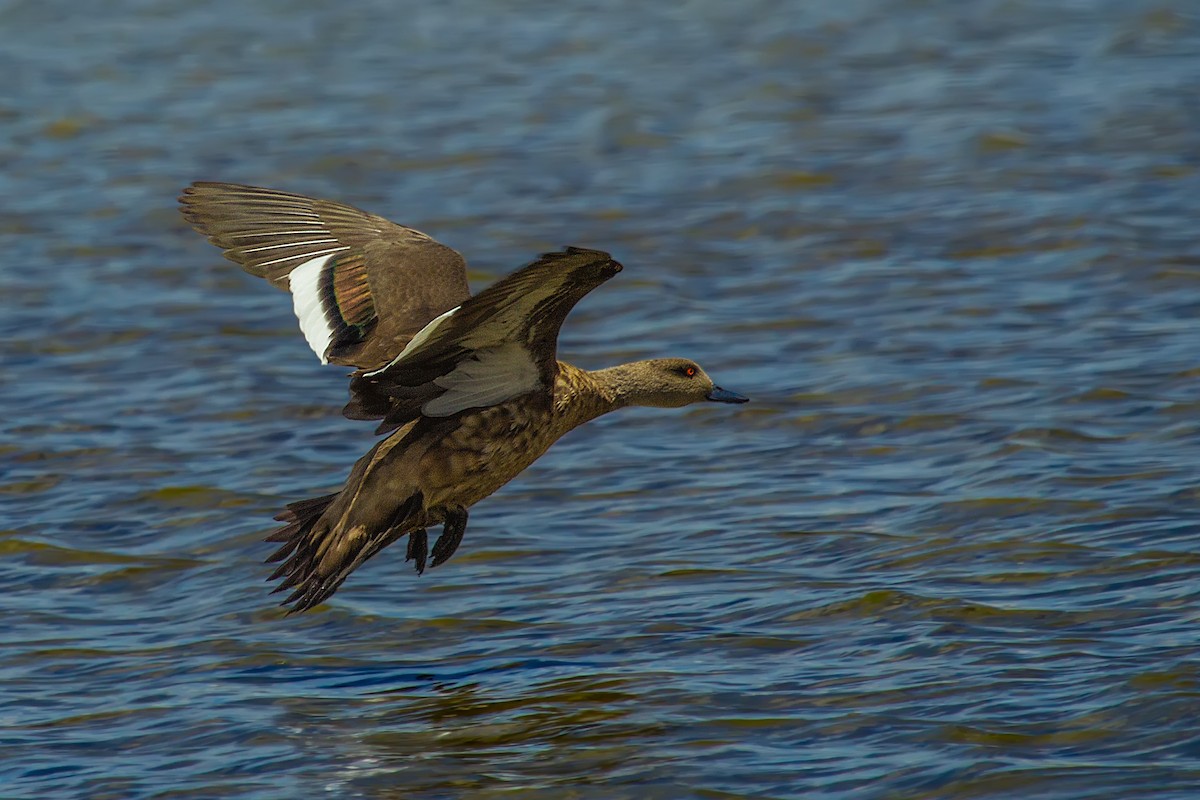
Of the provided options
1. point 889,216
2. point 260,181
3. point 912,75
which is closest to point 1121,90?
point 912,75

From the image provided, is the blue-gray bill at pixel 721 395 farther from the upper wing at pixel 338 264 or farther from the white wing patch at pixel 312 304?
the white wing patch at pixel 312 304

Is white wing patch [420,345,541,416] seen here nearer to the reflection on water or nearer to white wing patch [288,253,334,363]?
white wing patch [288,253,334,363]

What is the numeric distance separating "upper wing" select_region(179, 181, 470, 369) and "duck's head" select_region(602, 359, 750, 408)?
769mm

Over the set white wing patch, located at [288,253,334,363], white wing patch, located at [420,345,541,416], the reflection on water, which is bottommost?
the reflection on water

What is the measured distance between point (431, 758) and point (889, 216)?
22.4ft

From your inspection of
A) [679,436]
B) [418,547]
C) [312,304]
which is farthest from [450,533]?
[679,436]

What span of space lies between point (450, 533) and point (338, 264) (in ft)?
3.66

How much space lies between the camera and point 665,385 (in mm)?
7746

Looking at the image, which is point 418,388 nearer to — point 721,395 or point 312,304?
point 312,304

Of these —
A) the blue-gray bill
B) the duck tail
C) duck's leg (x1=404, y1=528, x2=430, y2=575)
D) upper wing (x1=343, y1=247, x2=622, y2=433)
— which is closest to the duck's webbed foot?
duck's leg (x1=404, y1=528, x2=430, y2=575)

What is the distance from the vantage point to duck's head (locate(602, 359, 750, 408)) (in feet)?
25.0

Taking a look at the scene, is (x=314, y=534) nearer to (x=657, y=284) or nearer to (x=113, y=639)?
(x=113, y=639)

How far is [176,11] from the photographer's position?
62.4ft

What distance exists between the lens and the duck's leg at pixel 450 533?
23.1 ft
